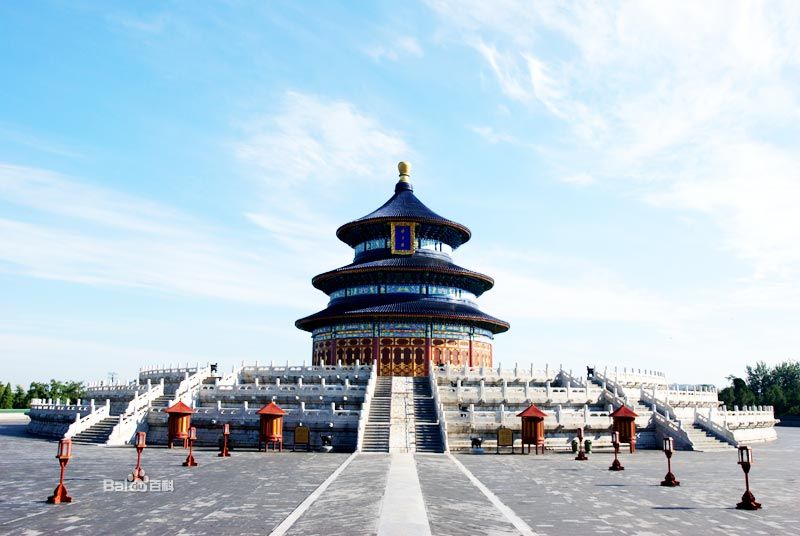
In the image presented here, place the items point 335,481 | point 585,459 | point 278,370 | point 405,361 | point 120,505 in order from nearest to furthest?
point 120,505 → point 335,481 → point 585,459 → point 278,370 → point 405,361

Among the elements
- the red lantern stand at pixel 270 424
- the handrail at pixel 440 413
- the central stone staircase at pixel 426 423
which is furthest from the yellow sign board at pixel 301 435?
the handrail at pixel 440 413

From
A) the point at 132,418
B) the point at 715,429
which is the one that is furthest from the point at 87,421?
the point at 715,429

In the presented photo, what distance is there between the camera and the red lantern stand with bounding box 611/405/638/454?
1344 inches

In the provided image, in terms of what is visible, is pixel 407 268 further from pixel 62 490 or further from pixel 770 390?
pixel 770 390

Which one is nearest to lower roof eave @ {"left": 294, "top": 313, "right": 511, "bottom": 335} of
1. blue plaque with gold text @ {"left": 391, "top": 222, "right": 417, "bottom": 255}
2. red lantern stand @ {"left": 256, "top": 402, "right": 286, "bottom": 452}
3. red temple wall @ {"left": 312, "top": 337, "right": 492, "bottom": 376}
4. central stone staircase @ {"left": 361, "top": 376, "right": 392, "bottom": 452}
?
red temple wall @ {"left": 312, "top": 337, "right": 492, "bottom": 376}

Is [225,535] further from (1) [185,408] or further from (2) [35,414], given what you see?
(2) [35,414]

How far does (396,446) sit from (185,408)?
11147 millimetres

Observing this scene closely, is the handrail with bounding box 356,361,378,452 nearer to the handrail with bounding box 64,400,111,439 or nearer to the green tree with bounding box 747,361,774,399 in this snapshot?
the handrail with bounding box 64,400,111,439

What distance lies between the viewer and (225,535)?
13.7 meters

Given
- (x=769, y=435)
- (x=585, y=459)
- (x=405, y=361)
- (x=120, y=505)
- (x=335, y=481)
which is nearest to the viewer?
Answer: (x=120, y=505)

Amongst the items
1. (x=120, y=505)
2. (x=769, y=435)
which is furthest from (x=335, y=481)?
(x=769, y=435)

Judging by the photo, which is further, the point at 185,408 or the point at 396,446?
the point at 185,408

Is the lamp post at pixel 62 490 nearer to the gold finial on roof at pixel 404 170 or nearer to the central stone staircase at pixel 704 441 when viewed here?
the central stone staircase at pixel 704 441

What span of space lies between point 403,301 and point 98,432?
25.4 meters
